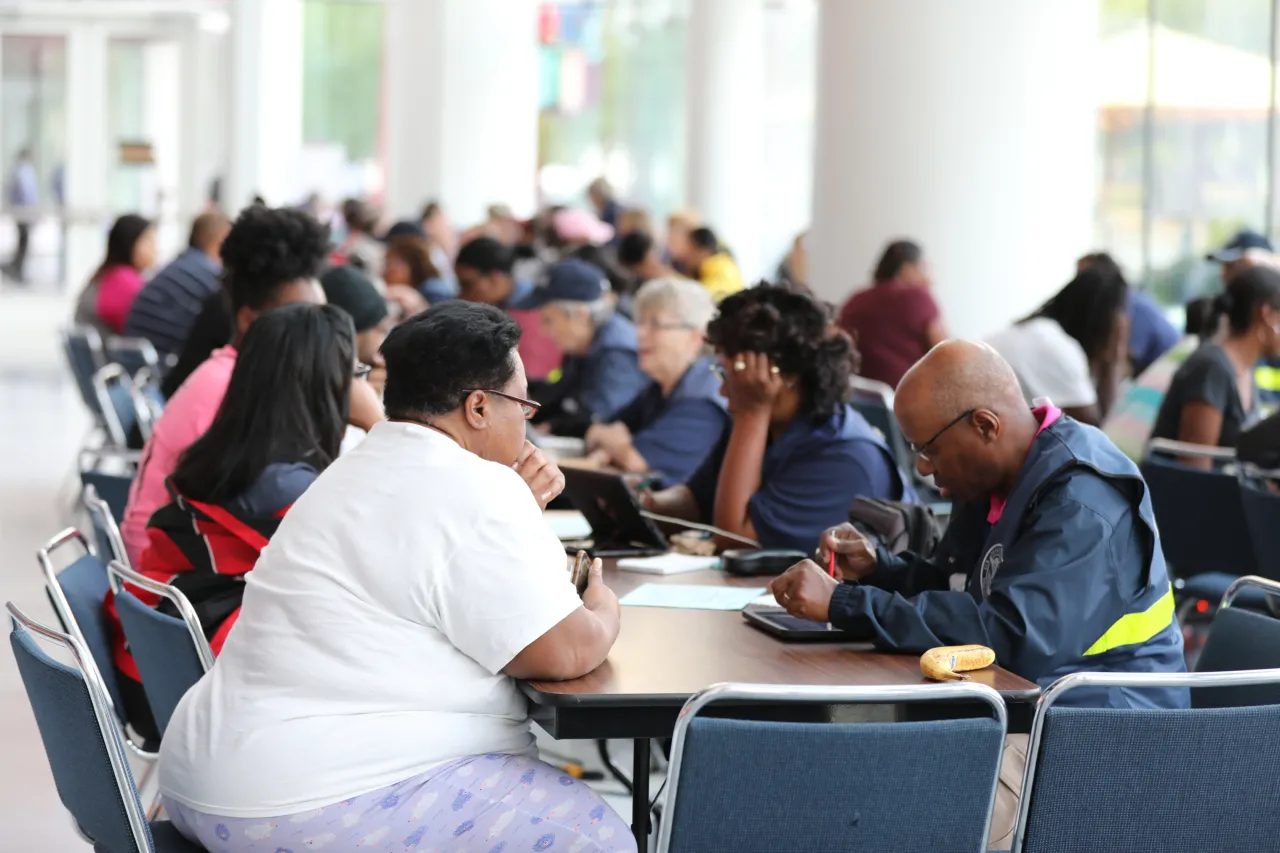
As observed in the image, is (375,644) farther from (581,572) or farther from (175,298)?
(175,298)

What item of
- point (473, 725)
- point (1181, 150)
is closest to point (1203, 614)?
point (473, 725)

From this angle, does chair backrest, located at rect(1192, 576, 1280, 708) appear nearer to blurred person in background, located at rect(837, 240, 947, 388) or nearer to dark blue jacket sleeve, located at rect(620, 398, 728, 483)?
dark blue jacket sleeve, located at rect(620, 398, 728, 483)

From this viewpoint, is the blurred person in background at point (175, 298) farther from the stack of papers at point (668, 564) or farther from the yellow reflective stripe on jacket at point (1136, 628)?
the yellow reflective stripe on jacket at point (1136, 628)

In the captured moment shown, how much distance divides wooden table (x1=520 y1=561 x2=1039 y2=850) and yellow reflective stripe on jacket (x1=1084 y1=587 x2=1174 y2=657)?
0.73 ft

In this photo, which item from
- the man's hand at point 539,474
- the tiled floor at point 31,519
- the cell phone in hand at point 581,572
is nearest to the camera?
the cell phone in hand at point 581,572

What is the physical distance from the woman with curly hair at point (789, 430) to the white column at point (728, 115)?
10357 mm

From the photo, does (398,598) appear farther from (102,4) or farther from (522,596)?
(102,4)

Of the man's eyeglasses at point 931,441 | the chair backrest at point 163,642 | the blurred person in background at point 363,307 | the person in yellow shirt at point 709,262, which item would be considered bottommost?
A: the chair backrest at point 163,642

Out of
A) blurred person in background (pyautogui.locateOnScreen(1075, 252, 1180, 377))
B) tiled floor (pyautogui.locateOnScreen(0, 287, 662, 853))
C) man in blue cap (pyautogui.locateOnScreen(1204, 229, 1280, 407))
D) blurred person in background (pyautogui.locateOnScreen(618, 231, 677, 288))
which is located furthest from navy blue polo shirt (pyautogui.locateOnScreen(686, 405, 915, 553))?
blurred person in background (pyautogui.locateOnScreen(618, 231, 677, 288))

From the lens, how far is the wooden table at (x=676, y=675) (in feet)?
7.13

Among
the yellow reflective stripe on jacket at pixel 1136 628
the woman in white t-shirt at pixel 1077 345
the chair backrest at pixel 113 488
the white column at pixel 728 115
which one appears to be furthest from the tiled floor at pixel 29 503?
the white column at pixel 728 115

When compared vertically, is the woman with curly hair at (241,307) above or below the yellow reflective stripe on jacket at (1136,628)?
above

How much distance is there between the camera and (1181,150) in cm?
999

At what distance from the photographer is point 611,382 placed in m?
5.89
